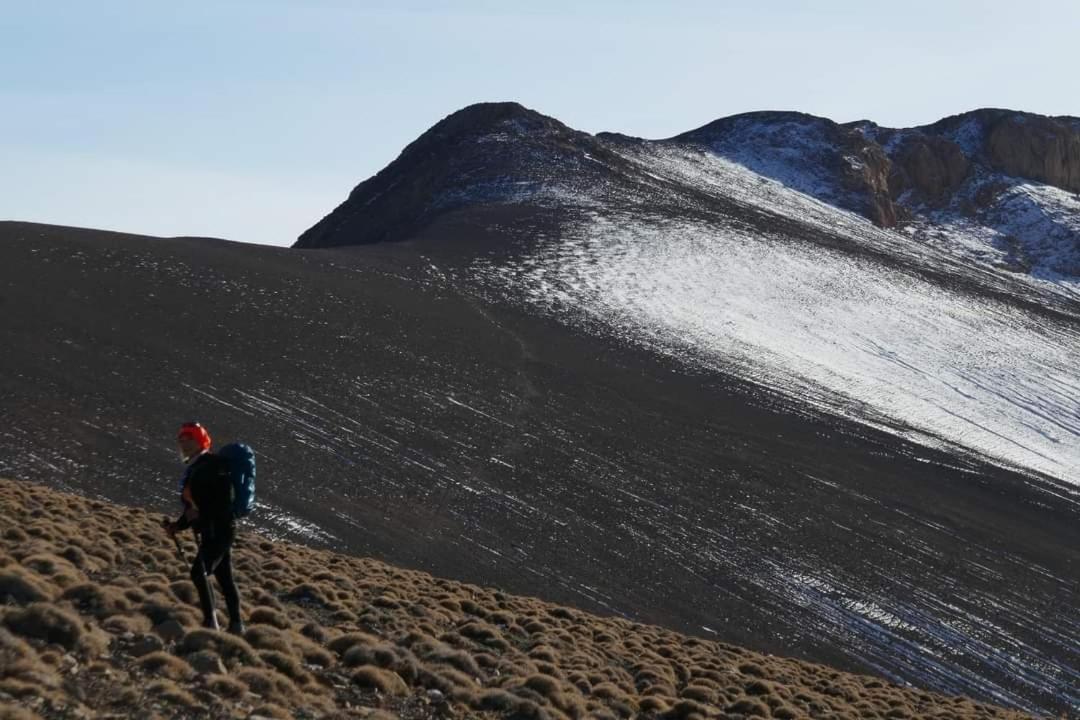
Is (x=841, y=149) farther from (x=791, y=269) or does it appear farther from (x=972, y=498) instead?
(x=972, y=498)

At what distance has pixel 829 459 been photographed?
4234 cm

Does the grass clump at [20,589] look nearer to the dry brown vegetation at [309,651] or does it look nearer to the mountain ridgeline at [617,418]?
the dry brown vegetation at [309,651]

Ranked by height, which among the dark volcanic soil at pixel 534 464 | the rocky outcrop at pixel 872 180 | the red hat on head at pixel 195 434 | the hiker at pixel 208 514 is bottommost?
the dark volcanic soil at pixel 534 464

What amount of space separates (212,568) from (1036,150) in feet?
472

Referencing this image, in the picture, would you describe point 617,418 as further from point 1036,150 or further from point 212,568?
point 1036,150

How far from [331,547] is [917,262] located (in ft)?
228

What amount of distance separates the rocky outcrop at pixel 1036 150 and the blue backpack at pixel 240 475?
139110mm

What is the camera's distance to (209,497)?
29.3 feet

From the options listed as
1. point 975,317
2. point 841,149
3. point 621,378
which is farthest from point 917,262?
point 621,378

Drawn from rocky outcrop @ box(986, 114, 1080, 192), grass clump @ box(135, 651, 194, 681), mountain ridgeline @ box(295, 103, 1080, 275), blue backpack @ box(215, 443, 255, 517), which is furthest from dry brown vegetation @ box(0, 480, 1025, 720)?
rocky outcrop @ box(986, 114, 1080, 192)

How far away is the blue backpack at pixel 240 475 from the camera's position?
29.5ft

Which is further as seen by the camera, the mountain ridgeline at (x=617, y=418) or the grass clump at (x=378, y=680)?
the mountain ridgeline at (x=617, y=418)

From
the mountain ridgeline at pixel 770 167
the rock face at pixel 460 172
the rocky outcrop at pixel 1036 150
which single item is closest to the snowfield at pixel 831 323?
the rock face at pixel 460 172

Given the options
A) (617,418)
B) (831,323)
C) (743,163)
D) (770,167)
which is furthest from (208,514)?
(770,167)
